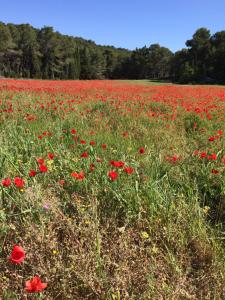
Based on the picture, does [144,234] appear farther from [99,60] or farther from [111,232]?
[99,60]

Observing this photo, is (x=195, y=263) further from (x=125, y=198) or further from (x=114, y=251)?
(x=125, y=198)

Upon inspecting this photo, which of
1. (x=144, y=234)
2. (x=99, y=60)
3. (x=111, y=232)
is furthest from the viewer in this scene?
(x=99, y=60)

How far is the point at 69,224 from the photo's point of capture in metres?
2.35

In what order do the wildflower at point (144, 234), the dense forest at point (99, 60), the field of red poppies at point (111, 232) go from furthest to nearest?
the dense forest at point (99, 60) < the wildflower at point (144, 234) < the field of red poppies at point (111, 232)

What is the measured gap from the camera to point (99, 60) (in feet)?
247

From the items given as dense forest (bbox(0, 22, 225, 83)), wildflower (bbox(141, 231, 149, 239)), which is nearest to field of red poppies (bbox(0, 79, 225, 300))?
wildflower (bbox(141, 231, 149, 239))

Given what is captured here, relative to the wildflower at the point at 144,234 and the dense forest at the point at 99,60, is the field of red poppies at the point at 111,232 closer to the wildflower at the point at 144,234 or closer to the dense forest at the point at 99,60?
the wildflower at the point at 144,234

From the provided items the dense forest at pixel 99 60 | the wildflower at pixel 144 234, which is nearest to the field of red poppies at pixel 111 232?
the wildflower at pixel 144 234

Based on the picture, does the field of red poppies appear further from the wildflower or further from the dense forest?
the dense forest

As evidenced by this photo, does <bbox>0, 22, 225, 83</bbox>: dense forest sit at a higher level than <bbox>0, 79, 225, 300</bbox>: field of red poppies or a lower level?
higher

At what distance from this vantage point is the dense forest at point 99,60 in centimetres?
5555

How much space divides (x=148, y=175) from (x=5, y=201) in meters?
1.40

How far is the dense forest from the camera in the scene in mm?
55553

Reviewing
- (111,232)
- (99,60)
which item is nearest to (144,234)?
(111,232)
